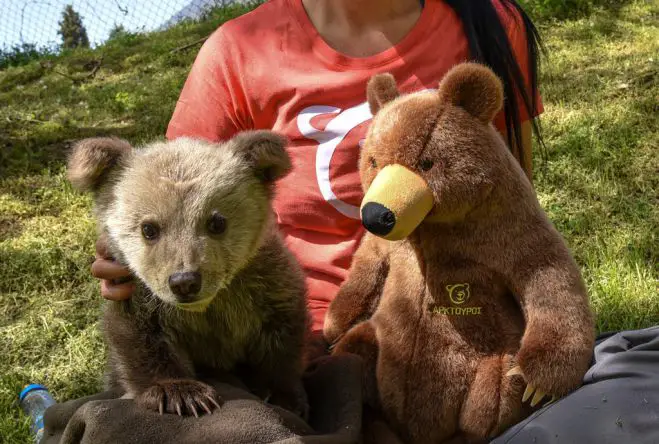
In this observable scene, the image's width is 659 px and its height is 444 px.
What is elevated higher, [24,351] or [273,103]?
[273,103]

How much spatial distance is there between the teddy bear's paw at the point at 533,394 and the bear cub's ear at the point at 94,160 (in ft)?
4.05

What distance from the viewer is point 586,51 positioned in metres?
6.34

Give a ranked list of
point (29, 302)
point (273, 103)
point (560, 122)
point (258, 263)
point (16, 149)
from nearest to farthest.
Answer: point (258, 263)
point (273, 103)
point (29, 302)
point (560, 122)
point (16, 149)

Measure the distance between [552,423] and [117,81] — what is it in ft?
22.9

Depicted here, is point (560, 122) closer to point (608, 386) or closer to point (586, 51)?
point (586, 51)

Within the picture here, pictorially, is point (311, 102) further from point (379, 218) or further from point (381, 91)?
point (379, 218)

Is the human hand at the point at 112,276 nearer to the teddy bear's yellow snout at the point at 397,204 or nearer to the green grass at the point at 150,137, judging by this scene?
the teddy bear's yellow snout at the point at 397,204

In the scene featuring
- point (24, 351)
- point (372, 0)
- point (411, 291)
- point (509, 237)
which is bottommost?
point (24, 351)

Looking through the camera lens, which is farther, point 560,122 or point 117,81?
point 117,81

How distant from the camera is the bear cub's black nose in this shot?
5.73ft

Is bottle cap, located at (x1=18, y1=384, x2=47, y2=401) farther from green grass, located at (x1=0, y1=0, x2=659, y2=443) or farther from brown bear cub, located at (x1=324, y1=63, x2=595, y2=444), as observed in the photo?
brown bear cub, located at (x1=324, y1=63, x2=595, y2=444)

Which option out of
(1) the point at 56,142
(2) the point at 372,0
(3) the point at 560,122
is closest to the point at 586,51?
(3) the point at 560,122

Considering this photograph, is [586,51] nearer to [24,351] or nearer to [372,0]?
[372,0]

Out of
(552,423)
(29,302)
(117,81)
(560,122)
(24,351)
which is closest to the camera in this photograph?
(552,423)
